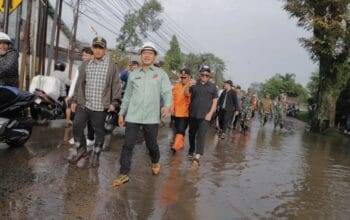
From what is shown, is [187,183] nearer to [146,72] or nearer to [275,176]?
[146,72]

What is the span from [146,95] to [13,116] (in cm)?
254

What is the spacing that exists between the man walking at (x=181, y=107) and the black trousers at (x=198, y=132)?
252 mm

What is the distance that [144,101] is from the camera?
7102 millimetres

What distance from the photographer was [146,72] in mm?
7172

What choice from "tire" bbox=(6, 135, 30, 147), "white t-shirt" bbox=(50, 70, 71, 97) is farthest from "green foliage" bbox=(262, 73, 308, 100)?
"tire" bbox=(6, 135, 30, 147)

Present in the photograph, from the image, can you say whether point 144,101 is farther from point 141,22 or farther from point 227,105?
point 141,22

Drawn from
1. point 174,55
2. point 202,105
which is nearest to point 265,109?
point 202,105

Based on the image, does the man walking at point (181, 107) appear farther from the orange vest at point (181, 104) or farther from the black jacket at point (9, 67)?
the black jacket at point (9, 67)

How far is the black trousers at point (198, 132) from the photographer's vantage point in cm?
939

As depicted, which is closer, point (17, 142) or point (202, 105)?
point (17, 142)

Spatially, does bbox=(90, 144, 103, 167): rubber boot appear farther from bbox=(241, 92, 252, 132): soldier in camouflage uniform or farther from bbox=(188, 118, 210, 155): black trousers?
bbox=(241, 92, 252, 132): soldier in camouflage uniform

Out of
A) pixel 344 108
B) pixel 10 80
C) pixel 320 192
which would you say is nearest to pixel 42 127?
pixel 10 80

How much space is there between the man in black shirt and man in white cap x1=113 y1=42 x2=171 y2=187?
7.59 feet

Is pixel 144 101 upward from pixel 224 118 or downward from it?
upward
